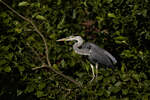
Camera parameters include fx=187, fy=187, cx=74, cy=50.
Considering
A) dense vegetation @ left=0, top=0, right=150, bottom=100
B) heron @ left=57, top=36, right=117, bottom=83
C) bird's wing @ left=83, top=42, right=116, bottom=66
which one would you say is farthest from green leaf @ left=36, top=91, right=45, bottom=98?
bird's wing @ left=83, top=42, right=116, bottom=66

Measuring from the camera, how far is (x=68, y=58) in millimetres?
2074

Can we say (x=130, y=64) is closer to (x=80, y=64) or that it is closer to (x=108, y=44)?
(x=108, y=44)

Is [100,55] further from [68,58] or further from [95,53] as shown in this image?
[68,58]

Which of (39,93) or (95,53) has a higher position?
(95,53)

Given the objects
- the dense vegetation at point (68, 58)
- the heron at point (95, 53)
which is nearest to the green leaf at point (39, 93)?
the dense vegetation at point (68, 58)

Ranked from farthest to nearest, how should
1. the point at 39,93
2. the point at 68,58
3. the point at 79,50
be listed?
1. the point at 79,50
2. the point at 68,58
3. the point at 39,93

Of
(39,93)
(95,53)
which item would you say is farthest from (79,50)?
(39,93)

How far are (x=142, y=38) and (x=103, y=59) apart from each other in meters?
0.52

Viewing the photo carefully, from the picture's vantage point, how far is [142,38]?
2.17m

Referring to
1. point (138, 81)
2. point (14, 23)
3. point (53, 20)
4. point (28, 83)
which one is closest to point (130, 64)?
point (138, 81)

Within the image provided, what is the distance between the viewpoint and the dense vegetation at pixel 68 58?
5.35ft

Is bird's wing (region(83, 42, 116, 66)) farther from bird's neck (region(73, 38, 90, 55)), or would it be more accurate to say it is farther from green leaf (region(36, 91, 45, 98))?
green leaf (region(36, 91, 45, 98))

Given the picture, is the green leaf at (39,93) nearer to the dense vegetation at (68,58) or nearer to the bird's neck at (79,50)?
the dense vegetation at (68,58)

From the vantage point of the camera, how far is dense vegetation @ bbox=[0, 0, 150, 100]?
1.63m
